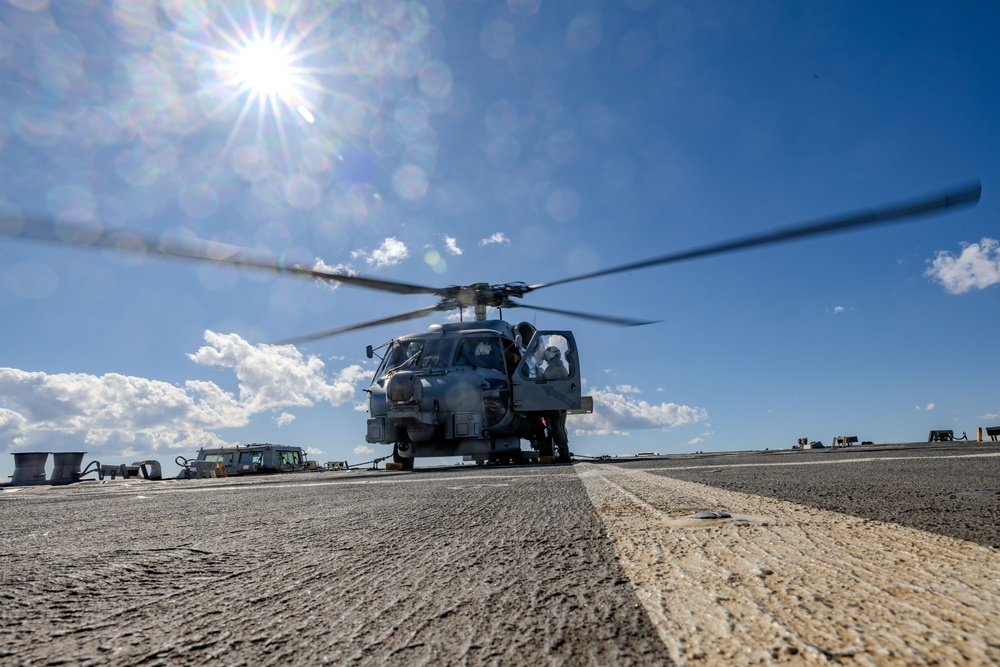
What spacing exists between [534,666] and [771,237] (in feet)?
23.7

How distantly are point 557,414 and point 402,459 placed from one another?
3617 millimetres

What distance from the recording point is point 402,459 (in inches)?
473

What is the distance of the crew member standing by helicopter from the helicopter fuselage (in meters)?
0.02

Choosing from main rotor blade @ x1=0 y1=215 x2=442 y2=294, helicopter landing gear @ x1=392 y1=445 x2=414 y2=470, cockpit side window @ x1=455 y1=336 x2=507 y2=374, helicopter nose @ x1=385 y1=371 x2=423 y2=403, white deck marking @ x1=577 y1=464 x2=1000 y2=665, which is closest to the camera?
white deck marking @ x1=577 y1=464 x2=1000 y2=665

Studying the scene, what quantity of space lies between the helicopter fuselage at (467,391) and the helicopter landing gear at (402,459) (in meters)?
0.02

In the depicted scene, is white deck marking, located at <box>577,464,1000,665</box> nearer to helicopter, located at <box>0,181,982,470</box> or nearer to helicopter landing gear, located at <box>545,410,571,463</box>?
helicopter, located at <box>0,181,982,470</box>

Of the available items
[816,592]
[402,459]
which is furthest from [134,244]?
[402,459]

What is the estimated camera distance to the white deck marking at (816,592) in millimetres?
580

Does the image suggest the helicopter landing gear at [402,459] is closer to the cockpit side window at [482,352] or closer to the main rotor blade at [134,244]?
the cockpit side window at [482,352]

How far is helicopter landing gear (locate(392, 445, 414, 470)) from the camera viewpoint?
11.7 meters

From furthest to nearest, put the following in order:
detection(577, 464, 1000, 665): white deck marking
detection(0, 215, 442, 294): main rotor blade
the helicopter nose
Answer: the helicopter nose, detection(0, 215, 442, 294): main rotor blade, detection(577, 464, 1000, 665): white deck marking

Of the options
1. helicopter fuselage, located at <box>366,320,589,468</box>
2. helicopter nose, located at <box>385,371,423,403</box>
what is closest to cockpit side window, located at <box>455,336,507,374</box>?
helicopter fuselage, located at <box>366,320,589,468</box>

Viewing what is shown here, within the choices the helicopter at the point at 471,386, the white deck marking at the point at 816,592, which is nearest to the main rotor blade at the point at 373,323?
the helicopter at the point at 471,386

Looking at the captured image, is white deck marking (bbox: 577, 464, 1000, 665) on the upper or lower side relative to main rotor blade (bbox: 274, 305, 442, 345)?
lower
